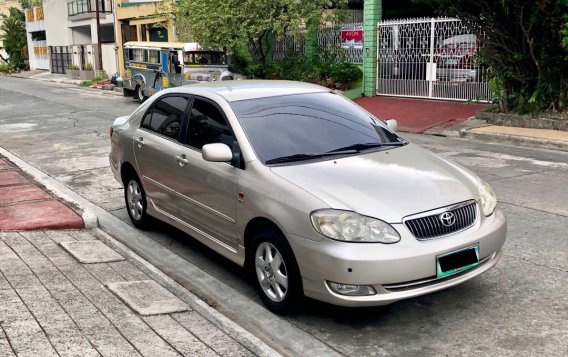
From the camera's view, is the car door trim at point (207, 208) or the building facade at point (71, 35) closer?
the car door trim at point (207, 208)

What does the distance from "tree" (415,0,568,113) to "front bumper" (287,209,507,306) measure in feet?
33.7

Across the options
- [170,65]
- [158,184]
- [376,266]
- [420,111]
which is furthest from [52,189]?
[170,65]

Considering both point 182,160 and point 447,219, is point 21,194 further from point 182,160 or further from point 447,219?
point 447,219

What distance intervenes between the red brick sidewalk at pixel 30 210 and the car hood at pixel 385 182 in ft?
10.6

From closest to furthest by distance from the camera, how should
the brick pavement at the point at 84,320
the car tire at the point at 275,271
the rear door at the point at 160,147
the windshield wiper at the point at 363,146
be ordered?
the brick pavement at the point at 84,320 → the car tire at the point at 275,271 → the windshield wiper at the point at 363,146 → the rear door at the point at 160,147

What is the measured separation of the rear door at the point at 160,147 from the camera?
19.4 feet

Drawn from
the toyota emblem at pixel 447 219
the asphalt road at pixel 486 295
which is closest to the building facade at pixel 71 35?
the asphalt road at pixel 486 295

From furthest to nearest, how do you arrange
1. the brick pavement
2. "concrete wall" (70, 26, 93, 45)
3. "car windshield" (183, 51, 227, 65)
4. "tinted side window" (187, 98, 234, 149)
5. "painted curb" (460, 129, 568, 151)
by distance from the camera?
"concrete wall" (70, 26, 93, 45), "car windshield" (183, 51, 227, 65), "painted curb" (460, 129, 568, 151), "tinted side window" (187, 98, 234, 149), the brick pavement

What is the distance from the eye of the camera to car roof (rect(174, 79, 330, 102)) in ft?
18.3

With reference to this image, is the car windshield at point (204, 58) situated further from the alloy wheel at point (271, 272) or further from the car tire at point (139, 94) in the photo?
the alloy wheel at point (271, 272)

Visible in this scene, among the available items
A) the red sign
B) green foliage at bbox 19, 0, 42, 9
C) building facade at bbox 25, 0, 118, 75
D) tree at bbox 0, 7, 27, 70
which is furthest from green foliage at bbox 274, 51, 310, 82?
tree at bbox 0, 7, 27, 70

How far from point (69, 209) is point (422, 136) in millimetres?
9364

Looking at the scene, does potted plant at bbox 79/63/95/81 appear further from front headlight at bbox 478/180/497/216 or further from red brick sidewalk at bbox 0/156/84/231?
front headlight at bbox 478/180/497/216

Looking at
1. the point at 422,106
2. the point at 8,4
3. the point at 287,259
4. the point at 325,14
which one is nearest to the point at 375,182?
the point at 287,259
